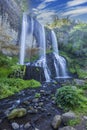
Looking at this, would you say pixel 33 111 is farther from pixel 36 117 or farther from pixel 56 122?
pixel 56 122

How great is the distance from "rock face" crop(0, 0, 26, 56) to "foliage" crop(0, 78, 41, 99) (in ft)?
25.7

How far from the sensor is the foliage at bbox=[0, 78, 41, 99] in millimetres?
14273

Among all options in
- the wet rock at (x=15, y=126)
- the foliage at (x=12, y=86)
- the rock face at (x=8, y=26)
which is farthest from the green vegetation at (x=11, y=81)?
the wet rock at (x=15, y=126)

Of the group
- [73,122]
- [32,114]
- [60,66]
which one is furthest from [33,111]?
[60,66]

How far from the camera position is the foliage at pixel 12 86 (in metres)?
14.3

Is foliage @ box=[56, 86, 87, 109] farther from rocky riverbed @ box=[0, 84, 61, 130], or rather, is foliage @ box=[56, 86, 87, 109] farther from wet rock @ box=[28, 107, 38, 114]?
wet rock @ box=[28, 107, 38, 114]

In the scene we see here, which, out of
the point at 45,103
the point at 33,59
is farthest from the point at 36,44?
the point at 45,103

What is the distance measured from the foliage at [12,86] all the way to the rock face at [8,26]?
25.7 feet

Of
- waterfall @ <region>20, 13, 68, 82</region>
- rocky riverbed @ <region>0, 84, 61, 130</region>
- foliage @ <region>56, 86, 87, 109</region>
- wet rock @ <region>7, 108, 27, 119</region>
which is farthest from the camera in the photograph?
waterfall @ <region>20, 13, 68, 82</region>

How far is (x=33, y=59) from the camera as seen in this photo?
27.1 metres

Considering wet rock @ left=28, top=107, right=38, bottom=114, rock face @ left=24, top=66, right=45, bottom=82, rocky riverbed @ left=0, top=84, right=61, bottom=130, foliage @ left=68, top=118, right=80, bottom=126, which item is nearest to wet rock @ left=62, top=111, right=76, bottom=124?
foliage @ left=68, top=118, right=80, bottom=126

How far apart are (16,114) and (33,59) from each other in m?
18.4

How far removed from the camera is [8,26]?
2405 centimetres

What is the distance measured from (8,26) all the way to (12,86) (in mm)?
10115
